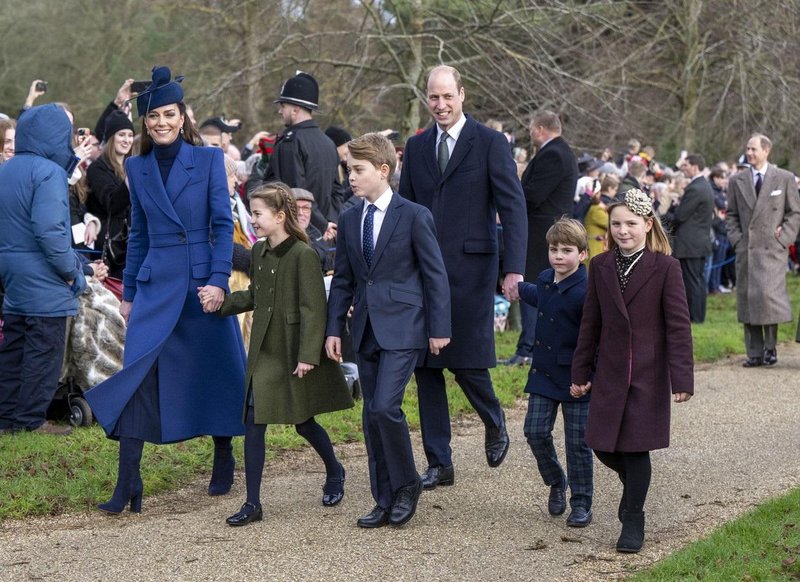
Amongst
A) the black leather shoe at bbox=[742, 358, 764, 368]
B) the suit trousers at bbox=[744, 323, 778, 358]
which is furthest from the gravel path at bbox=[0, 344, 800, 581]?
the suit trousers at bbox=[744, 323, 778, 358]

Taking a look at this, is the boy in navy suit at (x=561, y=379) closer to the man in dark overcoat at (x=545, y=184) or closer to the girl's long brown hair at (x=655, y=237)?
the girl's long brown hair at (x=655, y=237)

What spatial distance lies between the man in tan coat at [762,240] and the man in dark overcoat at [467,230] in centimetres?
580

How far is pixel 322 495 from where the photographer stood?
673 cm

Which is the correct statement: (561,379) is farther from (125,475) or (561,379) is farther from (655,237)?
(125,475)

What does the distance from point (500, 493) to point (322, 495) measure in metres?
0.94

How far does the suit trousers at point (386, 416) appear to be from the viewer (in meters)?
6.01

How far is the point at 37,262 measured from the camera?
7926mm

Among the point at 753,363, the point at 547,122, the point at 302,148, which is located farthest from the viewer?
the point at 753,363

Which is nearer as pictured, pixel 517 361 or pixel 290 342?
pixel 290 342

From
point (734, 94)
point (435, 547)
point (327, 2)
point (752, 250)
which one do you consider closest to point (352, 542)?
point (435, 547)

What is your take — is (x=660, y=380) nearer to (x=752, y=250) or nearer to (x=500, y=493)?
(x=500, y=493)

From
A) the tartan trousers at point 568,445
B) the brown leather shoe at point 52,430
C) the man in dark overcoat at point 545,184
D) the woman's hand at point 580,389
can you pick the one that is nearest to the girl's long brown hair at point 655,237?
the woman's hand at point 580,389

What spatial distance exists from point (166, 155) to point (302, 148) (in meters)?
3.06

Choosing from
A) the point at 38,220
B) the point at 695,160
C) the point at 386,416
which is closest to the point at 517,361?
the point at 38,220
